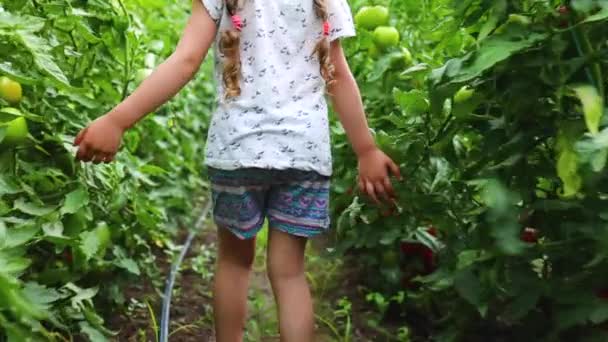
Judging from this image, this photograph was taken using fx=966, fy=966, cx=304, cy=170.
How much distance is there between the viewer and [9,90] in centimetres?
221

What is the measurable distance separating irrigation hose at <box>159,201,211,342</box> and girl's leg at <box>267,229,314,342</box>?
638 millimetres

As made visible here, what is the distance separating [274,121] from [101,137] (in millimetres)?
387

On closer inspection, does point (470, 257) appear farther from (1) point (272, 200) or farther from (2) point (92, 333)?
(2) point (92, 333)

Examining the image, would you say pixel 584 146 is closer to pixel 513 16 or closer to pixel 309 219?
pixel 513 16

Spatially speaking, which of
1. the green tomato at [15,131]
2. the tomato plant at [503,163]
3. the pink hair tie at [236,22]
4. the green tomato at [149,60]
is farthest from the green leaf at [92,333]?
the green tomato at [149,60]

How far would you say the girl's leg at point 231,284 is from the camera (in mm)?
2443

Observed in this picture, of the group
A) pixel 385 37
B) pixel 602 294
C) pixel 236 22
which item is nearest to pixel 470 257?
pixel 602 294

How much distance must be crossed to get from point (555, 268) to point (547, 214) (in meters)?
0.14

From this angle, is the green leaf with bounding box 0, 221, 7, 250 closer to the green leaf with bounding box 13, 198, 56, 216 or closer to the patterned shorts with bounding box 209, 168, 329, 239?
the green leaf with bounding box 13, 198, 56, 216

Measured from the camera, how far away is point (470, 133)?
2.55m

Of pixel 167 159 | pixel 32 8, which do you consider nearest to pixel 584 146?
pixel 32 8

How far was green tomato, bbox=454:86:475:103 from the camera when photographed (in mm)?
2161

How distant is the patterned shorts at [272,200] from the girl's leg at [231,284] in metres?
0.11

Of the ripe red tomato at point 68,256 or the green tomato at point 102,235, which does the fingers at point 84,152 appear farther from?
the ripe red tomato at point 68,256
